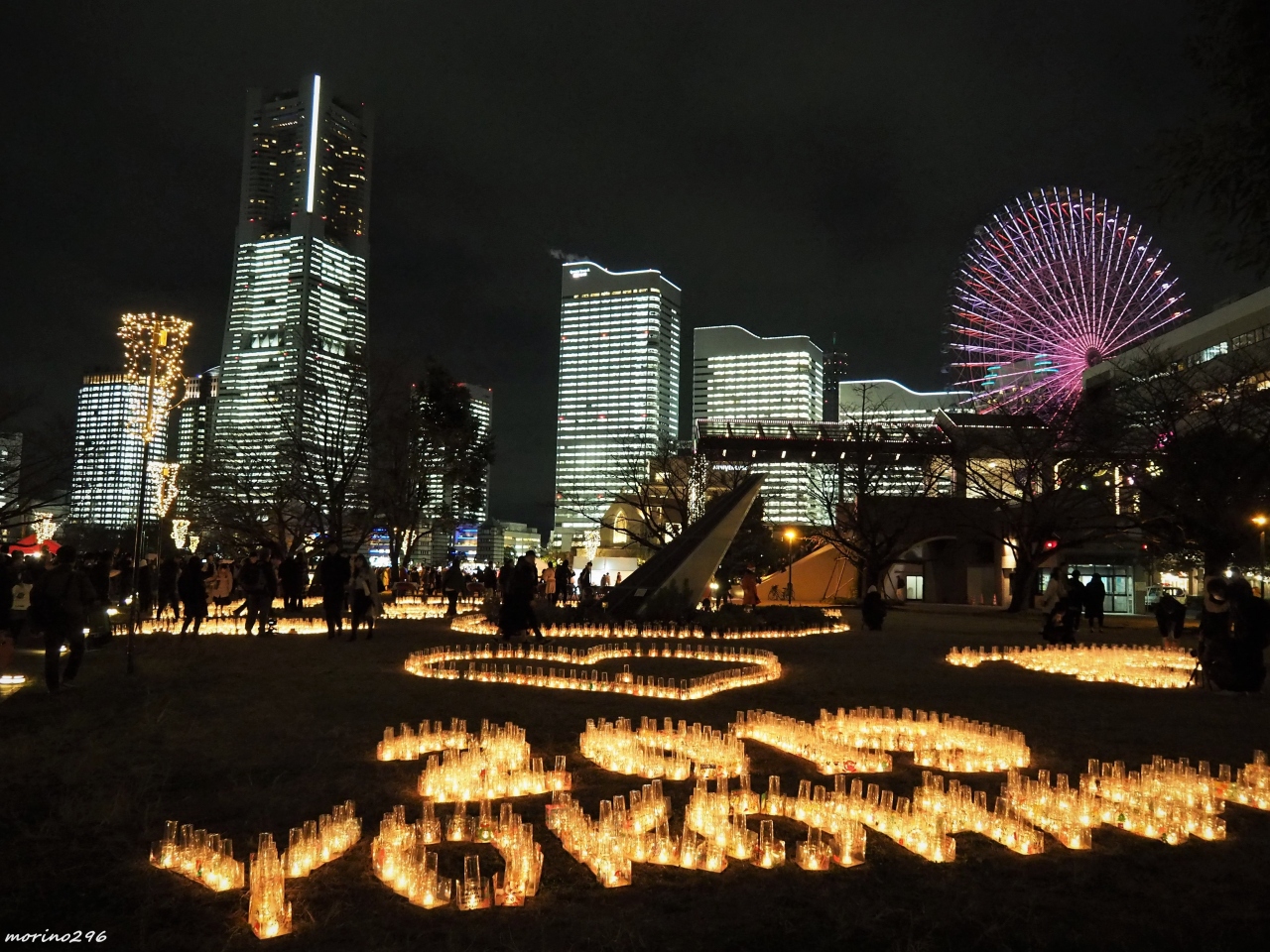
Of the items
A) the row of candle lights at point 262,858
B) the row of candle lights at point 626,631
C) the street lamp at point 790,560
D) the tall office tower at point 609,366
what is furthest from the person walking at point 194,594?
the tall office tower at point 609,366

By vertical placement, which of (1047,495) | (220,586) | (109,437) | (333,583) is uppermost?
(109,437)

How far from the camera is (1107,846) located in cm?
534

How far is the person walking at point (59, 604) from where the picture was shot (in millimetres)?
9922

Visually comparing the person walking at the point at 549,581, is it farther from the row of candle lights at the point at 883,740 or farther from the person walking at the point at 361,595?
the row of candle lights at the point at 883,740

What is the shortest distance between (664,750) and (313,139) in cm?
15944

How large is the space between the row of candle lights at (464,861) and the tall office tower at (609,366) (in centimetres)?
11949

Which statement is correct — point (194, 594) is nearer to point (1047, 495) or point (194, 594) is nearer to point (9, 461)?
point (9, 461)

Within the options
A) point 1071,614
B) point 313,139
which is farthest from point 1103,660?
point 313,139

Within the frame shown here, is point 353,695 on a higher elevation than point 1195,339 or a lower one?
lower

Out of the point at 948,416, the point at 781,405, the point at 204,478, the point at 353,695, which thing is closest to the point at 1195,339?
the point at 948,416

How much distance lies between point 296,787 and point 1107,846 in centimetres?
538

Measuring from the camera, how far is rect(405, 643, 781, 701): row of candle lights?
11289 millimetres

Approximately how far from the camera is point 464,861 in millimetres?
4711

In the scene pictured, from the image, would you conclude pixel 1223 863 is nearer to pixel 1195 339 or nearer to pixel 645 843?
pixel 645 843
